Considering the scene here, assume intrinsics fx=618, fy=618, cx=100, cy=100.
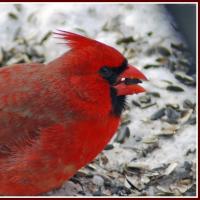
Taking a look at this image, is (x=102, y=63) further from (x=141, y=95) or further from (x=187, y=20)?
(x=187, y=20)

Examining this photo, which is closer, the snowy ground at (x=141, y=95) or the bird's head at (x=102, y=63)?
the bird's head at (x=102, y=63)

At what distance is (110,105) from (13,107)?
17.5 inches

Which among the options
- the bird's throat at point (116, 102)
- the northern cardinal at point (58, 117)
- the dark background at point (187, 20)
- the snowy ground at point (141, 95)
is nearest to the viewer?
the northern cardinal at point (58, 117)

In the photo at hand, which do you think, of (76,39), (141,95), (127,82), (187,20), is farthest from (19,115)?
(187,20)

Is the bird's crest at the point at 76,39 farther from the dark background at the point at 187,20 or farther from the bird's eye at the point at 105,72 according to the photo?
the dark background at the point at 187,20

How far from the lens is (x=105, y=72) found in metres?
2.81

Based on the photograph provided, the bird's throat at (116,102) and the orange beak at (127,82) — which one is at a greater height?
the orange beak at (127,82)

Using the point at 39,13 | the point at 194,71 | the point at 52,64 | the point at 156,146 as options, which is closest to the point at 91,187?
the point at 156,146

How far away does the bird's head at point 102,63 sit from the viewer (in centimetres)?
276

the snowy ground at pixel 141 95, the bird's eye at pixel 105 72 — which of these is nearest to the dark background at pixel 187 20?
the snowy ground at pixel 141 95

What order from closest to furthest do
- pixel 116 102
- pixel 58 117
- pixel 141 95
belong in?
pixel 58 117
pixel 116 102
pixel 141 95

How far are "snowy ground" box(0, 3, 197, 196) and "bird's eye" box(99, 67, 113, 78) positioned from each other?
0.62m

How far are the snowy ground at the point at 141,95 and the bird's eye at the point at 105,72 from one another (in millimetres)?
622

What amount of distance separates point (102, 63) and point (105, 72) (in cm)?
5
